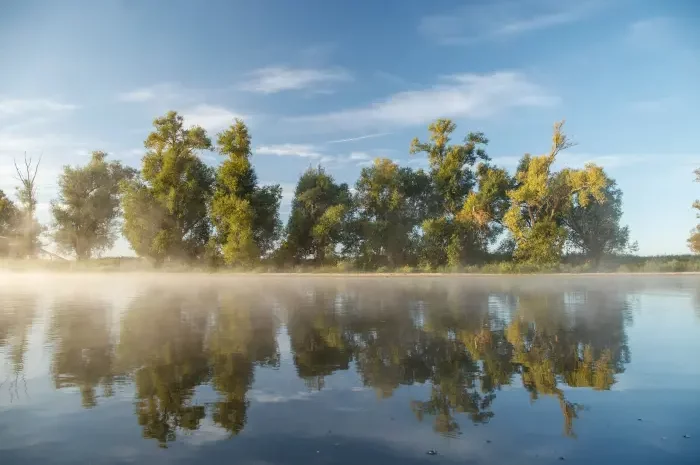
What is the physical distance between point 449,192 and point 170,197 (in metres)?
26.2

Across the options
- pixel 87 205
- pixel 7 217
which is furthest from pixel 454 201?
pixel 7 217

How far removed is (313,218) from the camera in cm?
5150

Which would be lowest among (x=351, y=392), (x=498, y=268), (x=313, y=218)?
(x=351, y=392)

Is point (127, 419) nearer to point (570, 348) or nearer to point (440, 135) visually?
point (570, 348)

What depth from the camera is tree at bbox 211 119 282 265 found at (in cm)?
4869

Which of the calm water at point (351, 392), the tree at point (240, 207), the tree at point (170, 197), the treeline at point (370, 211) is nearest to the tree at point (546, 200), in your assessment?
the treeline at point (370, 211)

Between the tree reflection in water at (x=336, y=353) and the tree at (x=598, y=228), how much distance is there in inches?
1352

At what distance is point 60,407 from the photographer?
6.53 metres

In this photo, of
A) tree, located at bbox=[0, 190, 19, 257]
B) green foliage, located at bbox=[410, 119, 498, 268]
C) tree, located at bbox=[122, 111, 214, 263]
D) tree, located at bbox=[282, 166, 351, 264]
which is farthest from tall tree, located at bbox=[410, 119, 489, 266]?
tree, located at bbox=[0, 190, 19, 257]

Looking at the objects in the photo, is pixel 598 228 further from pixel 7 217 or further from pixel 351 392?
pixel 7 217

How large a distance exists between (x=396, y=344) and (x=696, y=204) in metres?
47.5

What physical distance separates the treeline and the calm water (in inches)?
1363

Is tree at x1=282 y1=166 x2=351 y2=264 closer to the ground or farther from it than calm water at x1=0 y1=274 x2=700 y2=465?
farther from it

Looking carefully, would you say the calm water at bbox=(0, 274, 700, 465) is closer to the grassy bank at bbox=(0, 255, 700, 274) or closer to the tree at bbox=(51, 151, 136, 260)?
the grassy bank at bbox=(0, 255, 700, 274)
